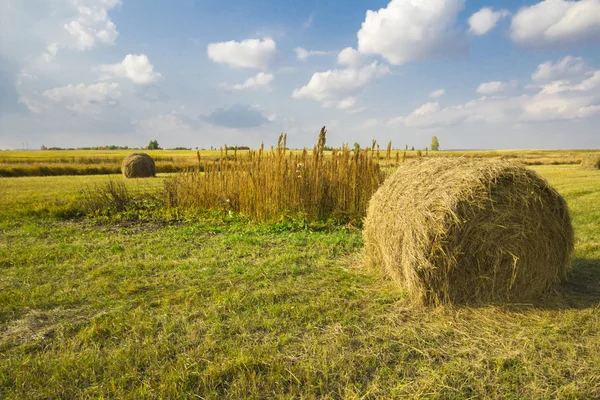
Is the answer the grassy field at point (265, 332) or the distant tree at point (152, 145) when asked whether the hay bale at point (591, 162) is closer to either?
the grassy field at point (265, 332)

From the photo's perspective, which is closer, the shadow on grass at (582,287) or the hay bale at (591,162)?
the shadow on grass at (582,287)

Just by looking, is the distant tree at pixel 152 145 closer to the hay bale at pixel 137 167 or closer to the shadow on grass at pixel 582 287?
the hay bale at pixel 137 167

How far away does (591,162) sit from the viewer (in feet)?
80.1

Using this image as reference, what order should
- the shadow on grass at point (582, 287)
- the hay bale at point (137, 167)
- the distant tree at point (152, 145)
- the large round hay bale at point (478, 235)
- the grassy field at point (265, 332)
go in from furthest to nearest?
1. the distant tree at point (152, 145)
2. the hay bale at point (137, 167)
3. the shadow on grass at point (582, 287)
4. the large round hay bale at point (478, 235)
5. the grassy field at point (265, 332)

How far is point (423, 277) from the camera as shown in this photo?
375cm

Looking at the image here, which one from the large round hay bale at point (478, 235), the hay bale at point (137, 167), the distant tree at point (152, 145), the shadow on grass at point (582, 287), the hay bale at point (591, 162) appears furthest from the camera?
the distant tree at point (152, 145)

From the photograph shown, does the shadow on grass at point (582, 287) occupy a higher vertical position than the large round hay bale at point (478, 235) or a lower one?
lower

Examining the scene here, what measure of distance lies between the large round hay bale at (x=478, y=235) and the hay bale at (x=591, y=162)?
25.6 meters

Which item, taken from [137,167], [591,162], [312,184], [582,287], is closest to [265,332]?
[582,287]

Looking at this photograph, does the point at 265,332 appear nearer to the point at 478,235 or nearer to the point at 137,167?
the point at 478,235

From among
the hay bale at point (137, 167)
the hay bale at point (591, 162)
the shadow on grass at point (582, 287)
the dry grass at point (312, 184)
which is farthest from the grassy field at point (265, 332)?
the hay bale at point (591, 162)

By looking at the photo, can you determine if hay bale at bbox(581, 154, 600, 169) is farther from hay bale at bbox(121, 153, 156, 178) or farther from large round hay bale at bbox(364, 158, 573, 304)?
hay bale at bbox(121, 153, 156, 178)

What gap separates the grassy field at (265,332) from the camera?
8.46 ft

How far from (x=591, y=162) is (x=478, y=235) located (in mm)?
26702
